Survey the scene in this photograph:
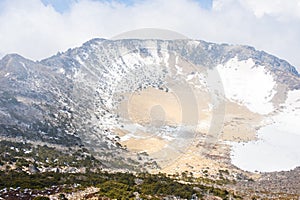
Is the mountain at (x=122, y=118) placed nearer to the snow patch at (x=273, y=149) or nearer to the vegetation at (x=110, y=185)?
the snow patch at (x=273, y=149)

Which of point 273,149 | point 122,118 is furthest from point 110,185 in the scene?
point 273,149

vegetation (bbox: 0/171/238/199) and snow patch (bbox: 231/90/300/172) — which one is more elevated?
snow patch (bbox: 231/90/300/172)

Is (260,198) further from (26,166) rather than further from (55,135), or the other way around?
(55,135)

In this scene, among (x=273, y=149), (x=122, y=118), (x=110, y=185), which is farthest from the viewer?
(x=122, y=118)

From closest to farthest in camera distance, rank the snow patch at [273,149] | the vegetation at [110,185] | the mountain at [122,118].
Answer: the vegetation at [110,185]
the mountain at [122,118]
the snow patch at [273,149]

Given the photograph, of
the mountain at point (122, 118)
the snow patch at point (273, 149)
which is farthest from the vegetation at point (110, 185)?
the snow patch at point (273, 149)

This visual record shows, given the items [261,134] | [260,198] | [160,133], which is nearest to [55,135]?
[160,133]

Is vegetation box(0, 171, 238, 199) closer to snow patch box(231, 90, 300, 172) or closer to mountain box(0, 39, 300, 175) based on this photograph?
mountain box(0, 39, 300, 175)

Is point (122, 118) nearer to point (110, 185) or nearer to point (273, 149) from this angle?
point (273, 149)

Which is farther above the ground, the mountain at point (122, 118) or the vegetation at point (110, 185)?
the mountain at point (122, 118)

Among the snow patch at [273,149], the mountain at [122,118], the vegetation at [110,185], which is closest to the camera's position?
the vegetation at [110,185]

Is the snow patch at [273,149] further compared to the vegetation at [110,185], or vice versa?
the snow patch at [273,149]

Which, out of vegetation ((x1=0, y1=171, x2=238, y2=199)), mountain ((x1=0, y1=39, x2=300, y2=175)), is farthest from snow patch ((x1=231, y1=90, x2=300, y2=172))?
vegetation ((x1=0, y1=171, x2=238, y2=199))
